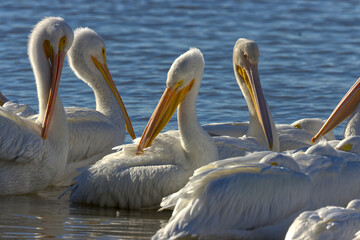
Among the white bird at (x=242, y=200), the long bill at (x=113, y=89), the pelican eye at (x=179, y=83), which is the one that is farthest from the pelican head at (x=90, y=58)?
the white bird at (x=242, y=200)

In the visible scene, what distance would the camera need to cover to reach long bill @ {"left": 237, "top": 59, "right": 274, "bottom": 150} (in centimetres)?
718

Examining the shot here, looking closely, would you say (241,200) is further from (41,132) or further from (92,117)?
(92,117)

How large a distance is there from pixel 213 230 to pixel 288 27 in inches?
383

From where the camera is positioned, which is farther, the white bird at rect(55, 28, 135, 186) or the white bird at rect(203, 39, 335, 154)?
the white bird at rect(203, 39, 335, 154)

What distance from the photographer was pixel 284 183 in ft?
17.4

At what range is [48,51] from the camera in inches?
271

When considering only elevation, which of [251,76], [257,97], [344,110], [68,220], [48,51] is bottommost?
[68,220]

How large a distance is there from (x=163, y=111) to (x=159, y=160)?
42 centimetres

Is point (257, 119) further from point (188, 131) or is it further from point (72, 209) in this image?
point (72, 209)

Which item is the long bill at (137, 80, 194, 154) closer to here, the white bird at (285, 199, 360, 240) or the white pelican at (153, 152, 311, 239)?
→ the white pelican at (153, 152, 311, 239)

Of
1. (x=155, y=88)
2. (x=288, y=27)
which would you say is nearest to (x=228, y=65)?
(x=155, y=88)

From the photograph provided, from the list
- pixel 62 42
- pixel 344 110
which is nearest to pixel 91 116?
pixel 62 42

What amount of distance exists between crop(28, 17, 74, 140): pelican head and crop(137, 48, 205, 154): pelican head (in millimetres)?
840

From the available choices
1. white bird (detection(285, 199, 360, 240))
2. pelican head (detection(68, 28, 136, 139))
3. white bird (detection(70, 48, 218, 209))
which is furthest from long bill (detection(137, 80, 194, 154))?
white bird (detection(285, 199, 360, 240))
